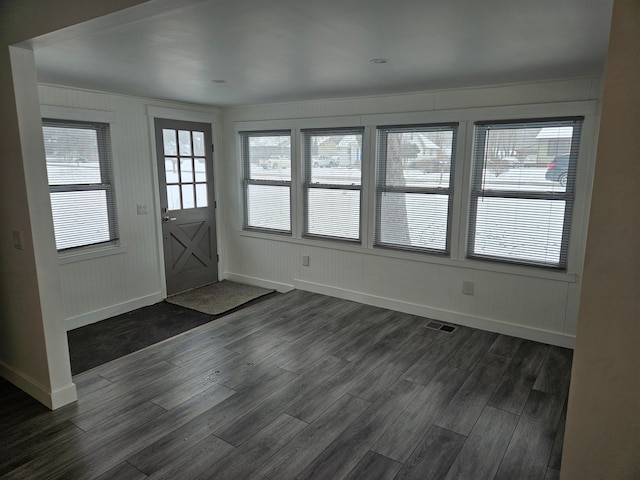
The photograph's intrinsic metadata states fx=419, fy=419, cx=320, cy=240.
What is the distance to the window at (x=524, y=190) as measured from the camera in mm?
3662

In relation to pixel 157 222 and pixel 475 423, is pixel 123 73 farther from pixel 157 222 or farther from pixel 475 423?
pixel 475 423

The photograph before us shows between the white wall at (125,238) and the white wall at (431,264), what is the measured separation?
1.20 m

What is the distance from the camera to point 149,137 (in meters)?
5.00

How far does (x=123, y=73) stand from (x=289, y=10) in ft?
6.98

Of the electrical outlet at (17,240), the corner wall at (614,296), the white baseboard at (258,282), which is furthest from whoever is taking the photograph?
the white baseboard at (258,282)

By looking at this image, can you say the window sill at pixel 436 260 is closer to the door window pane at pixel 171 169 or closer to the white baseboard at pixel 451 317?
the white baseboard at pixel 451 317

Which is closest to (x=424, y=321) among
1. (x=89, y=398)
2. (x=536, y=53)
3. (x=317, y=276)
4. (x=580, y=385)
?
(x=317, y=276)

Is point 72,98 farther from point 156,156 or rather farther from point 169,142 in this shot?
point 169,142

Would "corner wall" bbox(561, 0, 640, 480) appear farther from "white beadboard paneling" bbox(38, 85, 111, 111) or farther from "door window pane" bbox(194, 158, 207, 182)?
"door window pane" bbox(194, 158, 207, 182)

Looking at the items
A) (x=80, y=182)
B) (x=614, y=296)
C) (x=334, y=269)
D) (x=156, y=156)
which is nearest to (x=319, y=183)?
(x=334, y=269)

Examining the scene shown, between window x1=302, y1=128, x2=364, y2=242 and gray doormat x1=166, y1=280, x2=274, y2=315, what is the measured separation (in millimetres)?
1163

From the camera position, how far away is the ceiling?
1.96 metres

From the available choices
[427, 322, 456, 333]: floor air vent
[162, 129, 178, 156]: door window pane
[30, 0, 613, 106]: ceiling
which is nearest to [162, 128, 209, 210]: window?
[162, 129, 178, 156]: door window pane

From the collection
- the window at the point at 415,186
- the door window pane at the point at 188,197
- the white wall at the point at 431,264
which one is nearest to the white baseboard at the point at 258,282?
the white wall at the point at 431,264
